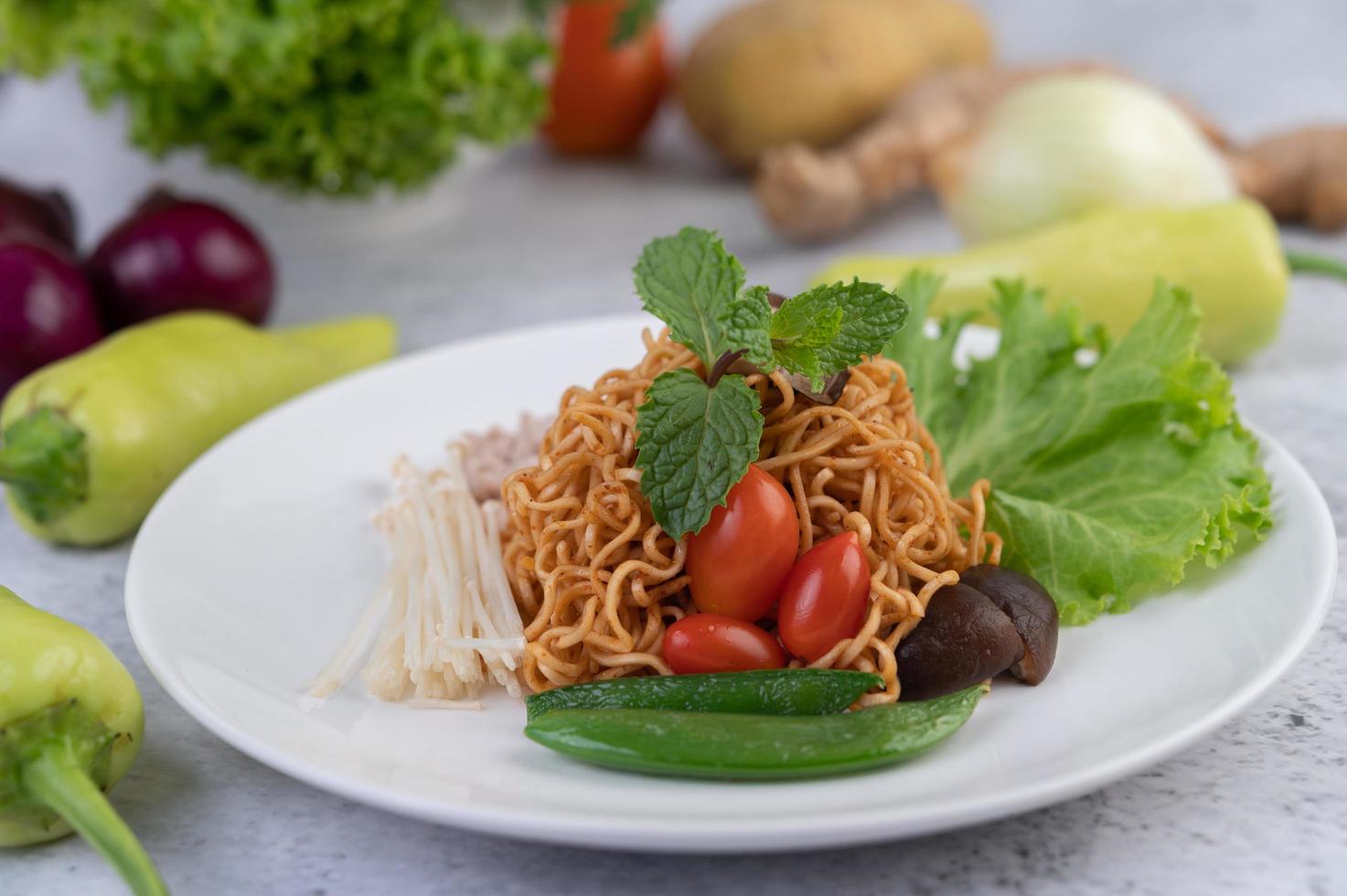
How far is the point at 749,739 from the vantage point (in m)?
2.13

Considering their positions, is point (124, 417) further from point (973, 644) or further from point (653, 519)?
point (973, 644)

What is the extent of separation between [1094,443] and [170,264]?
287 centimetres

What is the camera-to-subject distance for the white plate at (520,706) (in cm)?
192

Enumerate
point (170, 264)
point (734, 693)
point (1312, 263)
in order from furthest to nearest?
1. point (1312, 263)
2. point (170, 264)
3. point (734, 693)

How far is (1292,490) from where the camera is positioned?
2744 millimetres

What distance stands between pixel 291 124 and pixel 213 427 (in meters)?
1.61

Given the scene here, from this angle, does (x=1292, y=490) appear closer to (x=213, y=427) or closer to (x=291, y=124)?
(x=213, y=427)

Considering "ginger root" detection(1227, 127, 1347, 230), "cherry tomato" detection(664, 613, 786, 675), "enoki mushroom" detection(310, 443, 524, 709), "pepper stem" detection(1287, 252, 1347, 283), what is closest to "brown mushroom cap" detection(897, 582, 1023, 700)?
"cherry tomato" detection(664, 613, 786, 675)

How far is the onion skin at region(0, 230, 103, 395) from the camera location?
150 inches

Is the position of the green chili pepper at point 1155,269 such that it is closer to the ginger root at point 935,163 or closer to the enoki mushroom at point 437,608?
the ginger root at point 935,163

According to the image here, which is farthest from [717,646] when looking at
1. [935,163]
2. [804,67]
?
[804,67]

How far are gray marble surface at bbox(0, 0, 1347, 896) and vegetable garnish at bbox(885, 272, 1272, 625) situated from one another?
361 millimetres

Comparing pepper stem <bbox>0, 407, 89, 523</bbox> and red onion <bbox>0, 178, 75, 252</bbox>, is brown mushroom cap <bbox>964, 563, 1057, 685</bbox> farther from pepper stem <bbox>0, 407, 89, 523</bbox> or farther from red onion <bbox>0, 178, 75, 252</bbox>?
red onion <bbox>0, 178, 75, 252</bbox>

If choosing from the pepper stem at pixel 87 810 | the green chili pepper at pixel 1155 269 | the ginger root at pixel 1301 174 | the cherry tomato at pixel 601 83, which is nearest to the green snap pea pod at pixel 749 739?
the pepper stem at pixel 87 810
